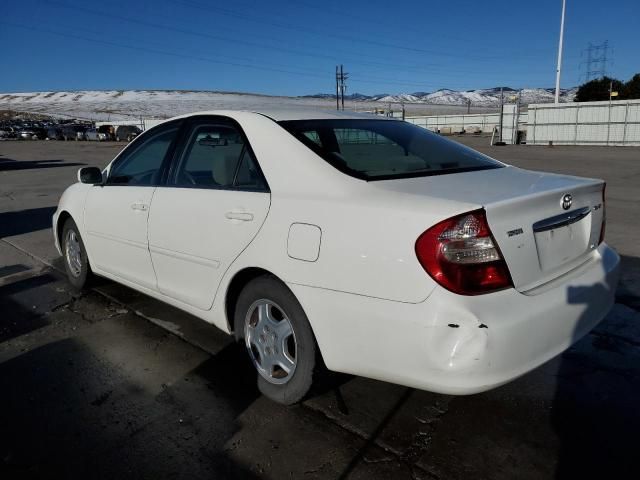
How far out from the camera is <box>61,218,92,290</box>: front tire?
4395 millimetres

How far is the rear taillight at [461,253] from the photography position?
2.00 meters

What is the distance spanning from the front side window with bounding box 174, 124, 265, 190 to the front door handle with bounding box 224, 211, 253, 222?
0.15 metres

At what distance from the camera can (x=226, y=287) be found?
2.81 metres

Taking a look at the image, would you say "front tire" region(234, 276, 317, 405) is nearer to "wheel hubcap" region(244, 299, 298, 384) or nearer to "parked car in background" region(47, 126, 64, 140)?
"wheel hubcap" region(244, 299, 298, 384)

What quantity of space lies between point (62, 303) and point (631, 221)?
275 inches

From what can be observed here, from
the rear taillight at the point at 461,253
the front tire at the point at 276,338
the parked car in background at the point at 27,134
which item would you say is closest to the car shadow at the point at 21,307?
the front tire at the point at 276,338

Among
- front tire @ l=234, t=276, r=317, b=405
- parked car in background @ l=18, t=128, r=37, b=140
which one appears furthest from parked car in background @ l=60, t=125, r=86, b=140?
front tire @ l=234, t=276, r=317, b=405

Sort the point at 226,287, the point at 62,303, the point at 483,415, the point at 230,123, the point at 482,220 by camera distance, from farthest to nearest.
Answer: the point at 62,303 < the point at 230,123 < the point at 226,287 < the point at 483,415 < the point at 482,220

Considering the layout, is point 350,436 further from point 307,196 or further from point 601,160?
point 601,160

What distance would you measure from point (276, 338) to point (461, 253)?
1098 millimetres

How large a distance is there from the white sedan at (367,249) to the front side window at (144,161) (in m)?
0.07

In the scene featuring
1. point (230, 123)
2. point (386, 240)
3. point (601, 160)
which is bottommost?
point (601, 160)

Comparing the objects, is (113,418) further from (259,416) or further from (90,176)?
(90,176)

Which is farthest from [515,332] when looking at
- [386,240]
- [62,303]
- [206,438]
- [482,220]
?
[62,303]
